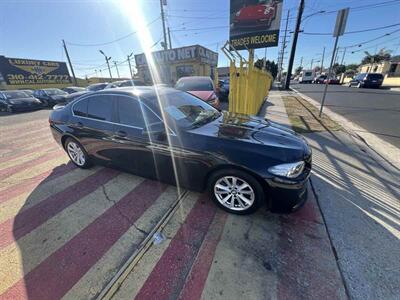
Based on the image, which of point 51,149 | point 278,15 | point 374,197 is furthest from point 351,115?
point 51,149

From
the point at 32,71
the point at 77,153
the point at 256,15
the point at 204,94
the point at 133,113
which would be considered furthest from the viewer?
the point at 32,71

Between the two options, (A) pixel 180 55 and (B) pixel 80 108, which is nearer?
(B) pixel 80 108

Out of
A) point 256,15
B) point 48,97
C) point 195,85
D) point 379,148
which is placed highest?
point 256,15

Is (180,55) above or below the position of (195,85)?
above

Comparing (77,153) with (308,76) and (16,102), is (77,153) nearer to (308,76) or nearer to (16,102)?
(16,102)

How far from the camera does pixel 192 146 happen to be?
2510 mm

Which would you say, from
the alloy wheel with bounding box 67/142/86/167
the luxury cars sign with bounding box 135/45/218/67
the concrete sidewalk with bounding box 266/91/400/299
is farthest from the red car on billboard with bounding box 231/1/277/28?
the luxury cars sign with bounding box 135/45/218/67

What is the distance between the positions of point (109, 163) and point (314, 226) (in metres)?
3.34

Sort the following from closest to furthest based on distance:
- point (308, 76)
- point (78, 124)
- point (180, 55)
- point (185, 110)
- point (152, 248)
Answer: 1. point (152, 248)
2. point (185, 110)
3. point (78, 124)
4. point (180, 55)
5. point (308, 76)

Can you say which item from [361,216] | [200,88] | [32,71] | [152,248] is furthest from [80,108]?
[32,71]

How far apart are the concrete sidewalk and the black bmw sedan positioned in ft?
2.03

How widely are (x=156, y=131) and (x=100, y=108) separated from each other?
1.39m

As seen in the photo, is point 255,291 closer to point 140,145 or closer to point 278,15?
point 140,145

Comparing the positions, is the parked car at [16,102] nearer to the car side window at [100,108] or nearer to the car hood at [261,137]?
the car side window at [100,108]
